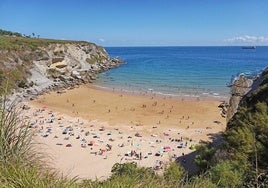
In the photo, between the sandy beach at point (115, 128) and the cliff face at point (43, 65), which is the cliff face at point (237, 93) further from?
the cliff face at point (43, 65)

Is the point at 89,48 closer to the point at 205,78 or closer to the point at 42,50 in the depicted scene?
the point at 42,50

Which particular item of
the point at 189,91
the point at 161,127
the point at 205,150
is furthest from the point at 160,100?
the point at 205,150

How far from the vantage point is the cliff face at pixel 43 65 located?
116 ft

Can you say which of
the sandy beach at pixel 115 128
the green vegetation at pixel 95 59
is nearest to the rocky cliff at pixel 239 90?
the sandy beach at pixel 115 128

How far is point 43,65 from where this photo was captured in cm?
4312

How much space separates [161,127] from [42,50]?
29.5m

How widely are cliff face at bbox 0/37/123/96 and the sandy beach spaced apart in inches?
169

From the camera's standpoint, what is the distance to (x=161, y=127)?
21688 millimetres

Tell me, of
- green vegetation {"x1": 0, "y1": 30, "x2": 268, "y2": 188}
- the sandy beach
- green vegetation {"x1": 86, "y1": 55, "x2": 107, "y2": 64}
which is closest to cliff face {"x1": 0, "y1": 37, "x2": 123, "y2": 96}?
green vegetation {"x1": 86, "y1": 55, "x2": 107, "y2": 64}

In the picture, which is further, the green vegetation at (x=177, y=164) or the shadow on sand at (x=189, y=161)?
the shadow on sand at (x=189, y=161)

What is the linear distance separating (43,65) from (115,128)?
25.3 meters

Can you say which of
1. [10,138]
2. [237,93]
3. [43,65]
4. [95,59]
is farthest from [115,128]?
[95,59]

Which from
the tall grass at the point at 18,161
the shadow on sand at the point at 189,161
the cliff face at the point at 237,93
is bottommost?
the shadow on sand at the point at 189,161

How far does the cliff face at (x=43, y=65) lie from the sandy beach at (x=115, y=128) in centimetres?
429
